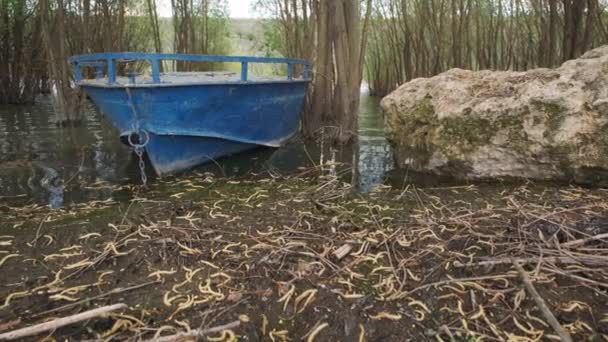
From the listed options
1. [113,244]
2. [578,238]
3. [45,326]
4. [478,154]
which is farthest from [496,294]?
[478,154]

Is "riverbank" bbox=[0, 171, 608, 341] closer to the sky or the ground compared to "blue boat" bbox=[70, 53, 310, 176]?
closer to the ground

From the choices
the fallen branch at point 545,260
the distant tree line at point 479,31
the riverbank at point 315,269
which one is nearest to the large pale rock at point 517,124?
the riverbank at point 315,269

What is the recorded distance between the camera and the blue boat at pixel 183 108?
5832mm

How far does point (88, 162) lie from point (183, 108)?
2.26m

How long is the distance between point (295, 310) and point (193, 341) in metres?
0.62

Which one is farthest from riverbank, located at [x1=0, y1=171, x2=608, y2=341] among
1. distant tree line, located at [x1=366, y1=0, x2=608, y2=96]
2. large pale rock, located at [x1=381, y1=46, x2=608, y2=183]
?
distant tree line, located at [x1=366, y1=0, x2=608, y2=96]

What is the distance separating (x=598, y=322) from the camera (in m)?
2.43

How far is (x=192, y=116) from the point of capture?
6402 millimetres

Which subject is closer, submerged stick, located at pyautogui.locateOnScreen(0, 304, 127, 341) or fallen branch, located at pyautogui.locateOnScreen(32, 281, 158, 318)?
submerged stick, located at pyautogui.locateOnScreen(0, 304, 127, 341)

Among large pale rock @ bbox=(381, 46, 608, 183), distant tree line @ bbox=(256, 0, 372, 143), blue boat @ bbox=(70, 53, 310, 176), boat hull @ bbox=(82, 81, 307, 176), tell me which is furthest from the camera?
distant tree line @ bbox=(256, 0, 372, 143)

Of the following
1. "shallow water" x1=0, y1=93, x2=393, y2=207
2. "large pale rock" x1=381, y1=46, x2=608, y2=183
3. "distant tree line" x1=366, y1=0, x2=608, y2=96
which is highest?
"distant tree line" x1=366, y1=0, x2=608, y2=96

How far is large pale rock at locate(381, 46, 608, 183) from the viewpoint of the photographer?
Result: 5.13 metres

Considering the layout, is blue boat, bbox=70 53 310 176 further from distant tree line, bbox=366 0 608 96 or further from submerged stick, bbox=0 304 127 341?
distant tree line, bbox=366 0 608 96

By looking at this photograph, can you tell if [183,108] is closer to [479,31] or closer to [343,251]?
[343,251]
